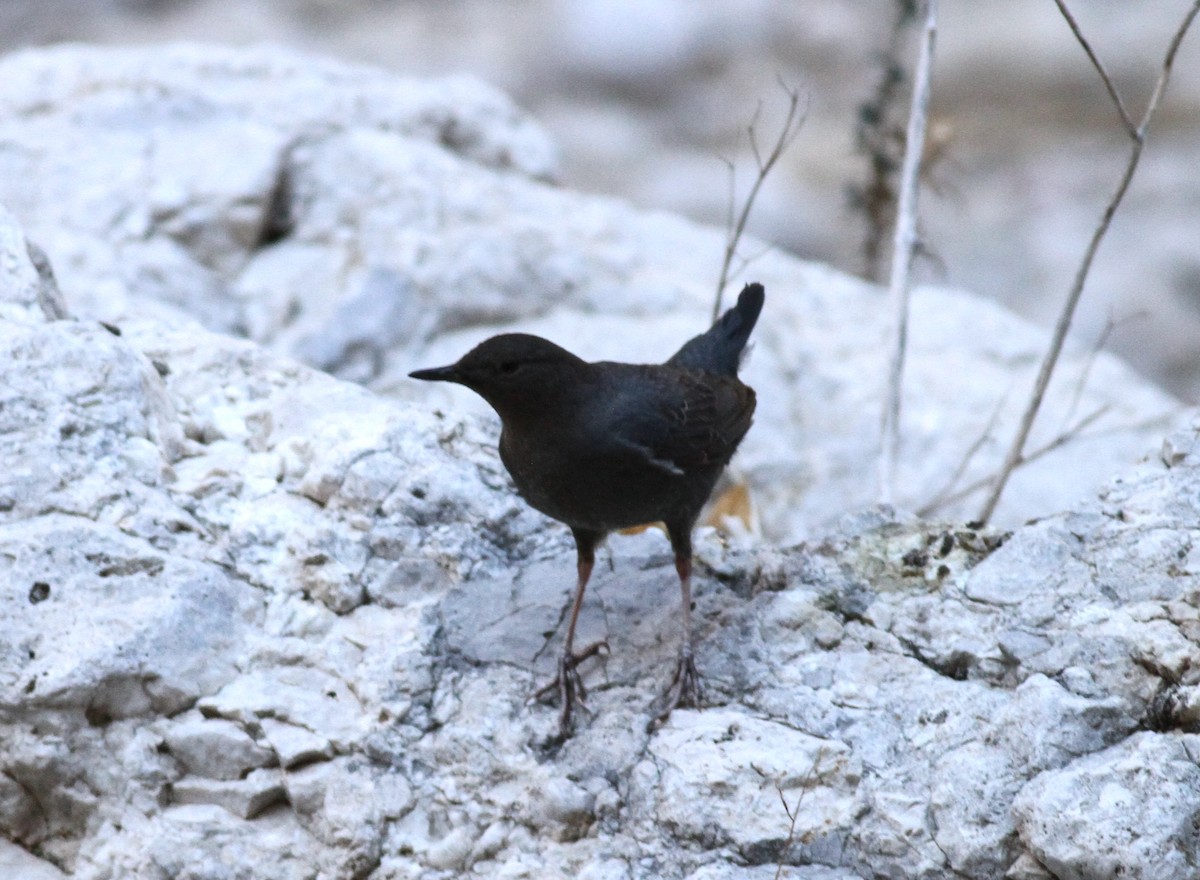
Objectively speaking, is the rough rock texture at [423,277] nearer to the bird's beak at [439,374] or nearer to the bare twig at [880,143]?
the bare twig at [880,143]

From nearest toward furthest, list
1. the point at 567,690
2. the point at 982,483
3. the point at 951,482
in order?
the point at 567,690, the point at 982,483, the point at 951,482

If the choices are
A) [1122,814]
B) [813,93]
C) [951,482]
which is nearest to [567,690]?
[1122,814]

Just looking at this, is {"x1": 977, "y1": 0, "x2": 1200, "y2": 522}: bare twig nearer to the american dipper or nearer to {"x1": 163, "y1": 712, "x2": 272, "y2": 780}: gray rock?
the american dipper

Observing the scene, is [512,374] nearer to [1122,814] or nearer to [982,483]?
[1122,814]

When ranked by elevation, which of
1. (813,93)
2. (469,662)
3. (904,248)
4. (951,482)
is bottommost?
(813,93)

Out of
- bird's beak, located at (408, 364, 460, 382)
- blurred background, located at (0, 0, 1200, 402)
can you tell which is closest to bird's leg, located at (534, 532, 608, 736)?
bird's beak, located at (408, 364, 460, 382)

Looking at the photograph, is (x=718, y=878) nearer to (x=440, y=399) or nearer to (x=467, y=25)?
(x=440, y=399)

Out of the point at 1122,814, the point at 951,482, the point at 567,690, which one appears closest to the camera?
the point at 1122,814

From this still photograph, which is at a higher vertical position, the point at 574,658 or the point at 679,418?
the point at 679,418
